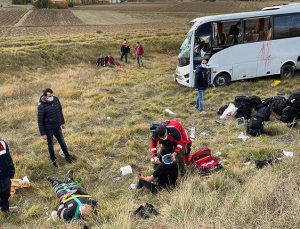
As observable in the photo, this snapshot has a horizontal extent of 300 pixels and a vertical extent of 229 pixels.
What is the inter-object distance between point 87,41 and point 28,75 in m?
8.58

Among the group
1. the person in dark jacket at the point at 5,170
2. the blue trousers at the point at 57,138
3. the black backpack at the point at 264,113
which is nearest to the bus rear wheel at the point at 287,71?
the black backpack at the point at 264,113

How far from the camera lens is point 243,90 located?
1438 centimetres

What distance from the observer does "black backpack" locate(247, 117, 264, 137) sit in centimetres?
927

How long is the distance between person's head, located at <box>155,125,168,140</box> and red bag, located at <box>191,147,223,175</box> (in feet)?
4.26

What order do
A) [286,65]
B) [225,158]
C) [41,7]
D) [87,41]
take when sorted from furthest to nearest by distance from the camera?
[41,7], [87,41], [286,65], [225,158]

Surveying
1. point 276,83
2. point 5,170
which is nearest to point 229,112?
point 276,83

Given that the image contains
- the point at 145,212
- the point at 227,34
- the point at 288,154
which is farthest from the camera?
the point at 227,34

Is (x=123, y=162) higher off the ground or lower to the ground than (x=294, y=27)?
lower

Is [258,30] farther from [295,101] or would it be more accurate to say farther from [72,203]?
[72,203]

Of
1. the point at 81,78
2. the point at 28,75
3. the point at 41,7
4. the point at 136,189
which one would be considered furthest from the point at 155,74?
the point at 41,7

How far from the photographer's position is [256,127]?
9.32 meters

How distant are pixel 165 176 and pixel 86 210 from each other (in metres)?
1.53

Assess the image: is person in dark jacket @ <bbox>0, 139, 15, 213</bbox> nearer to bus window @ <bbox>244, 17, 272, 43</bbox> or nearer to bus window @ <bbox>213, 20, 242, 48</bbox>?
bus window @ <bbox>213, 20, 242, 48</bbox>

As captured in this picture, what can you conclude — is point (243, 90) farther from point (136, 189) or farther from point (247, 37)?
point (136, 189)
